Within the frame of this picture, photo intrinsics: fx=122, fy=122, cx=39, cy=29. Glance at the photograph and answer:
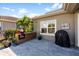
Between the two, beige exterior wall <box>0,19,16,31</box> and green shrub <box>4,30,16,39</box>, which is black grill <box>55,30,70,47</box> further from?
beige exterior wall <box>0,19,16,31</box>

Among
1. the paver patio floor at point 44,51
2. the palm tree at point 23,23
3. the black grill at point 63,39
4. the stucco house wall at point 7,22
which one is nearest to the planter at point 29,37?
the palm tree at point 23,23

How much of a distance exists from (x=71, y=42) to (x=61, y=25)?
6.16ft

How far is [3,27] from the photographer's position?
39.2ft

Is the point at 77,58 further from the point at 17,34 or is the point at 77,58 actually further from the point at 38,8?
the point at 38,8

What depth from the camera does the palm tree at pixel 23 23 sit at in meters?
13.0

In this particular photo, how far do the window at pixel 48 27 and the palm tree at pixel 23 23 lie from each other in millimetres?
1657

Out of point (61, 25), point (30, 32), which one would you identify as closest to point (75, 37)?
point (61, 25)

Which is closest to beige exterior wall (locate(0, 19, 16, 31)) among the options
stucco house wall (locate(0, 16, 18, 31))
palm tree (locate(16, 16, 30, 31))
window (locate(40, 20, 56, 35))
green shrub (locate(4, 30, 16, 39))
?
stucco house wall (locate(0, 16, 18, 31))

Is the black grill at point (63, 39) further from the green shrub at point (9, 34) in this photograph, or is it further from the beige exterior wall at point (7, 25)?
the beige exterior wall at point (7, 25)

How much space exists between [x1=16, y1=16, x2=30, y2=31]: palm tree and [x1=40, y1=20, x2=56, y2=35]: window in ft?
5.43

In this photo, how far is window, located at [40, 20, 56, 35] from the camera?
40.9ft

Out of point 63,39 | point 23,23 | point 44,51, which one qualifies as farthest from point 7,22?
point 63,39

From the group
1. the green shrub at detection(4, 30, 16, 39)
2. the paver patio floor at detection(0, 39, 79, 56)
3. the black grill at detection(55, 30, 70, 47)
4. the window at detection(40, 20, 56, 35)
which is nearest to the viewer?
the paver patio floor at detection(0, 39, 79, 56)

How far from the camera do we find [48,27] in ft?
42.9
